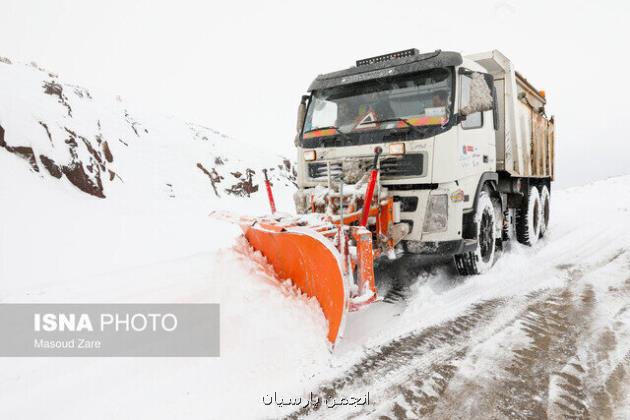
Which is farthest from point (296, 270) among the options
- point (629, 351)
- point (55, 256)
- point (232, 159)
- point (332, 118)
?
point (232, 159)

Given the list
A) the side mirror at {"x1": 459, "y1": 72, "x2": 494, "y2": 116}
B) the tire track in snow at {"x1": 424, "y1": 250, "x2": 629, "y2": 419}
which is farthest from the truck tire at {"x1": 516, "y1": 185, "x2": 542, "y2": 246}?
the tire track in snow at {"x1": 424, "y1": 250, "x2": 629, "y2": 419}

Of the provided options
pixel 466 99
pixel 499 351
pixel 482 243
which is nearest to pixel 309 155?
pixel 466 99

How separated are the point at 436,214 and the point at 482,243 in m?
1.34

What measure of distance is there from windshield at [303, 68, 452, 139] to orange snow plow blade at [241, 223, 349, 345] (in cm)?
177

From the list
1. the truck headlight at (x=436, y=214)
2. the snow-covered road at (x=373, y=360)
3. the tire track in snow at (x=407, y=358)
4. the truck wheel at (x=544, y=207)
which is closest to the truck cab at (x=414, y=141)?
the truck headlight at (x=436, y=214)

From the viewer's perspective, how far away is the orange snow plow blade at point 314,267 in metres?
3.03

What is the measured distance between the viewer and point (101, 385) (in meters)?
2.70

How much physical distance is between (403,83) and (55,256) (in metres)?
5.30

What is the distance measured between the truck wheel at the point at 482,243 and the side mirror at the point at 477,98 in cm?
110

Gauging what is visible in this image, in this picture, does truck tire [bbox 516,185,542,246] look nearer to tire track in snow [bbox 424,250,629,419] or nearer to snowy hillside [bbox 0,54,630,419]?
snowy hillside [bbox 0,54,630,419]

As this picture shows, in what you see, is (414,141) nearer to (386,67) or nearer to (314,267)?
(386,67)

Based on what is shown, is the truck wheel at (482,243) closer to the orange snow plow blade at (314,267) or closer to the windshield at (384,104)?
the windshield at (384,104)

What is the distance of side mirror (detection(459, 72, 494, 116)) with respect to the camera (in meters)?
4.47

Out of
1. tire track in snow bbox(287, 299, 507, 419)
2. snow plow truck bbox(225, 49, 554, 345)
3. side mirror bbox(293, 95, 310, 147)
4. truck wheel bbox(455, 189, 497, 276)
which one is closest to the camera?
tire track in snow bbox(287, 299, 507, 419)
